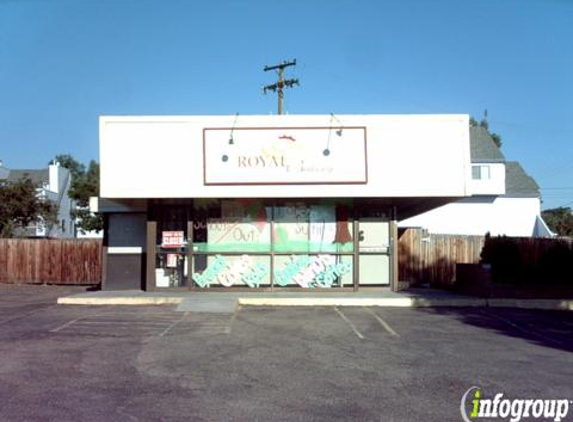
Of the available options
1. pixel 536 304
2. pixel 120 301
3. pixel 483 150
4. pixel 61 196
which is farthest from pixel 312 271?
pixel 61 196

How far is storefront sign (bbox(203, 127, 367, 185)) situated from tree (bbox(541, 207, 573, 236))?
49.3 metres

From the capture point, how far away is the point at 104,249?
63.5 feet

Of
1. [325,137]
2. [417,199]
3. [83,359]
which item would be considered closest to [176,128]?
[325,137]

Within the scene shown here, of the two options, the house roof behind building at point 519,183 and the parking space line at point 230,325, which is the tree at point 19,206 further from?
the house roof behind building at point 519,183

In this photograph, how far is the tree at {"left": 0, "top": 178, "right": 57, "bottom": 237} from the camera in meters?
35.9

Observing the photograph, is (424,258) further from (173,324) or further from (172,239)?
(173,324)

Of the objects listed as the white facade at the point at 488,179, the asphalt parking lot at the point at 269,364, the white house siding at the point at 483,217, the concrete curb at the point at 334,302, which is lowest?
the asphalt parking lot at the point at 269,364

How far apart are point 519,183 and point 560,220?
19694 mm

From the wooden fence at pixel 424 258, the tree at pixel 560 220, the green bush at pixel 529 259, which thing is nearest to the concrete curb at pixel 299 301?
the wooden fence at pixel 424 258

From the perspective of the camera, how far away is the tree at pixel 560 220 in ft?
204

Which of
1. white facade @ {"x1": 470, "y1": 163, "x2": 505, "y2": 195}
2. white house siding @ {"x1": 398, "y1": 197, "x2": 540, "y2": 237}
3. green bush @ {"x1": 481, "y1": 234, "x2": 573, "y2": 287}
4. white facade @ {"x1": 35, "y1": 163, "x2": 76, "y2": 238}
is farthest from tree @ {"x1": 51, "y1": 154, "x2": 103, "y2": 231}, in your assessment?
green bush @ {"x1": 481, "y1": 234, "x2": 573, "y2": 287}

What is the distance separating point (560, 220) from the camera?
6906 cm

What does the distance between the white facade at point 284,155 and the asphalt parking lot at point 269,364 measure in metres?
3.87

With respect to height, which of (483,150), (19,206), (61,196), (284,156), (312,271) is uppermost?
(483,150)
